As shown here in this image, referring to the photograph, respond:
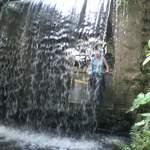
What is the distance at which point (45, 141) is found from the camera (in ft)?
17.7

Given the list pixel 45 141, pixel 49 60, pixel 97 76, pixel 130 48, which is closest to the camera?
pixel 45 141

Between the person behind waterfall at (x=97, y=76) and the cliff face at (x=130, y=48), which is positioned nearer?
the cliff face at (x=130, y=48)

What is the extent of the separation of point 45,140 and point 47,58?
7.16 feet

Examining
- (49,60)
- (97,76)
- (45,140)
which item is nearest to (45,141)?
(45,140)

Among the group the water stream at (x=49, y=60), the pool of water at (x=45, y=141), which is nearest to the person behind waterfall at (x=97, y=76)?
the water stream at (x=49, y=60)

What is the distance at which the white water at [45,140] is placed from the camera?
5168mm

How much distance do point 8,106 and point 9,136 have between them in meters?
1.51

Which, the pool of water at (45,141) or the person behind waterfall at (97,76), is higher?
the person behind waterfall at (97,76)

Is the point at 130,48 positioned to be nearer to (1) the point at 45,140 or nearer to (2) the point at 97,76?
(2) the point at 97,76

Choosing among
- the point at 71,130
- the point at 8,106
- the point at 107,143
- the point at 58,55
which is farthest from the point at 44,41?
the point at 107,143

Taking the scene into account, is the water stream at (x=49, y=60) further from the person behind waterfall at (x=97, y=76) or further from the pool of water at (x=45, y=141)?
the pool of water at (x=45, y=141)

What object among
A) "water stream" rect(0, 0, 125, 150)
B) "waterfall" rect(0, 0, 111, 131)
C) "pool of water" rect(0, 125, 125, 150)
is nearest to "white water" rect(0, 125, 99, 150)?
"pool of water" rect(0, 125, 125, 150)

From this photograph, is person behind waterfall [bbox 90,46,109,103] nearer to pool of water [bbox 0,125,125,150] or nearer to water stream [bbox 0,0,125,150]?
water stream [bbox 0,0,125,150]

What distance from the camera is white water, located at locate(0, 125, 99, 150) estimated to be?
17.0ft
